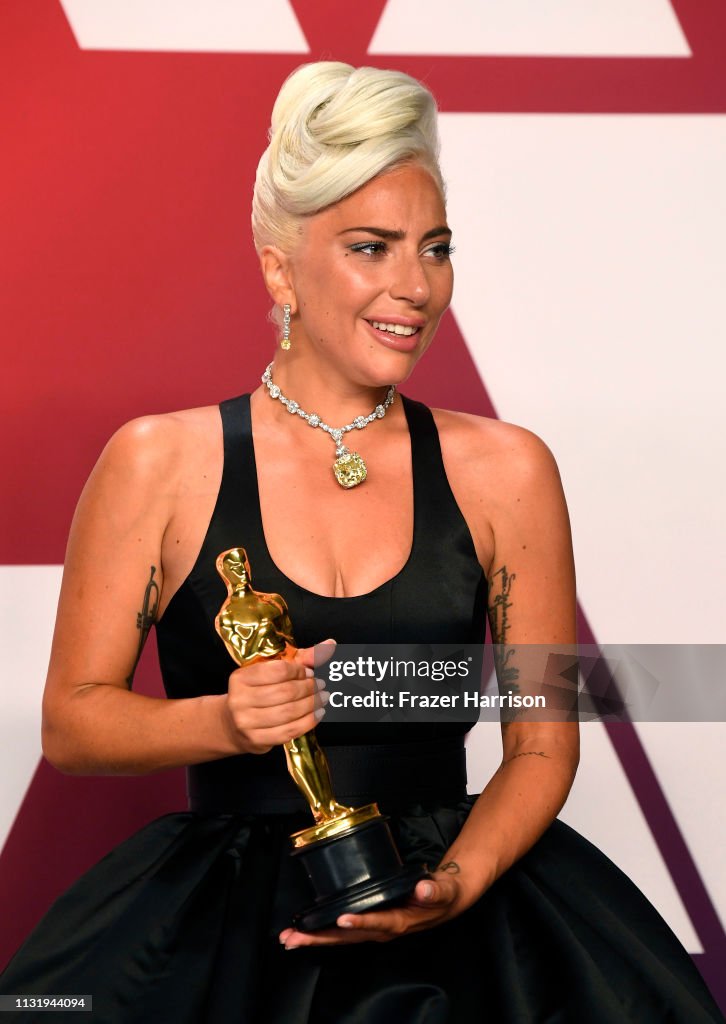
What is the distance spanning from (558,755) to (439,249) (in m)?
0.63

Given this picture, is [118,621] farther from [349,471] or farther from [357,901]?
[357,901]

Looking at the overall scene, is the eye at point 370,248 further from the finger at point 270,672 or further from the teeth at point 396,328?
the finger at point 270,672

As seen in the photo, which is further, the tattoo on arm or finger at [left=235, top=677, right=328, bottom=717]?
the tattoo on arm

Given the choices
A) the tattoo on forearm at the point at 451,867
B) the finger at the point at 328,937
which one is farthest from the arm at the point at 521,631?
the finger at the point at 328,937

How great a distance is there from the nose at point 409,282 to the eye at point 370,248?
2cm

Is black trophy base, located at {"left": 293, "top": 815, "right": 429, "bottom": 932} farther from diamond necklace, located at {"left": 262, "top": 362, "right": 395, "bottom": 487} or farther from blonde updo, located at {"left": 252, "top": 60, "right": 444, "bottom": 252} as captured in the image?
blonde updo, located at {"left": 252, "top": 60, "right": 444, "bottom": 252}

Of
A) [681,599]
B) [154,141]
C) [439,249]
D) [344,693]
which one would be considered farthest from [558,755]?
[154,141]

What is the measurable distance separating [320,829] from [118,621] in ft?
1.46

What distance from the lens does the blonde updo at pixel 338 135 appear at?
5.70 feet

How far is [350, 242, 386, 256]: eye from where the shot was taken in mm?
1754

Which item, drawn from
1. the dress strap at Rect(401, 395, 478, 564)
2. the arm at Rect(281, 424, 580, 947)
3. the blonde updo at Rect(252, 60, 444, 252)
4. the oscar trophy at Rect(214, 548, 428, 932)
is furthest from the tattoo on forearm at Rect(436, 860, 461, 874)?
the blonde updo at Rect(252, 60, 444, 252)

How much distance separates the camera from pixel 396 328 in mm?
1761

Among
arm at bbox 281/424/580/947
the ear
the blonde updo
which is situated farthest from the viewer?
the ear

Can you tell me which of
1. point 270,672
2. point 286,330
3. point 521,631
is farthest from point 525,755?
point 286,330
